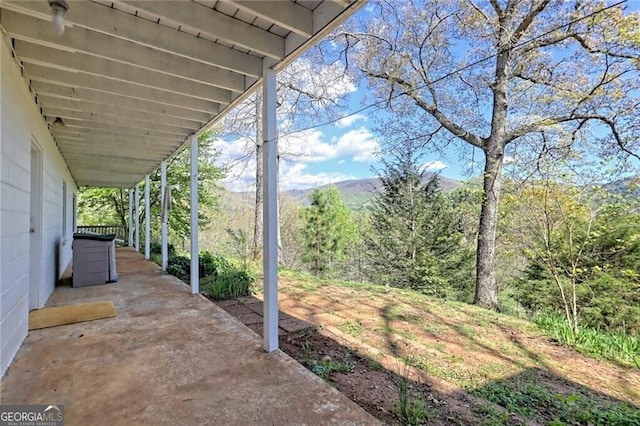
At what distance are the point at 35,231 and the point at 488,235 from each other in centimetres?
793

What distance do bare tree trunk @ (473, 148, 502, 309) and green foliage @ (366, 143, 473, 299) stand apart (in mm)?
2677

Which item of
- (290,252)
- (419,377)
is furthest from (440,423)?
(290,252)

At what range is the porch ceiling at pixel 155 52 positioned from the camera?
7.28 ft

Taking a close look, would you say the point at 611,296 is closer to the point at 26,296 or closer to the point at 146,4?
the point at 146,4

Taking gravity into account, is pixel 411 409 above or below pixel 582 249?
below

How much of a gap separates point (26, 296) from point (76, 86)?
2054 millimetres

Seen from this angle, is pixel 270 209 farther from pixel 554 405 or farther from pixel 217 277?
pixel 217 277

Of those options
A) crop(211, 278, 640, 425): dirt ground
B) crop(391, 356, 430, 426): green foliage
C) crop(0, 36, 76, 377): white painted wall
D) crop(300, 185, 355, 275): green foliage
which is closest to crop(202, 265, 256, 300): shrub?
crop(211, 278, 640, 425): dirt ground

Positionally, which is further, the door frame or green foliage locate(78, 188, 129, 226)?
green foliage locate(78, 188, 129, 226)

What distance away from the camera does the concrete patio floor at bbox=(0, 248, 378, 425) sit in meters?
1.86

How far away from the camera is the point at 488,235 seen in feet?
24.0

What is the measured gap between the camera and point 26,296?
3021mm

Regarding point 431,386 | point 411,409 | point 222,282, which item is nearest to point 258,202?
point 222,282

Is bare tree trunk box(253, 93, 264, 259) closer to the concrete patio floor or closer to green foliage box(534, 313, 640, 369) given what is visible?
the concrete patio floor
